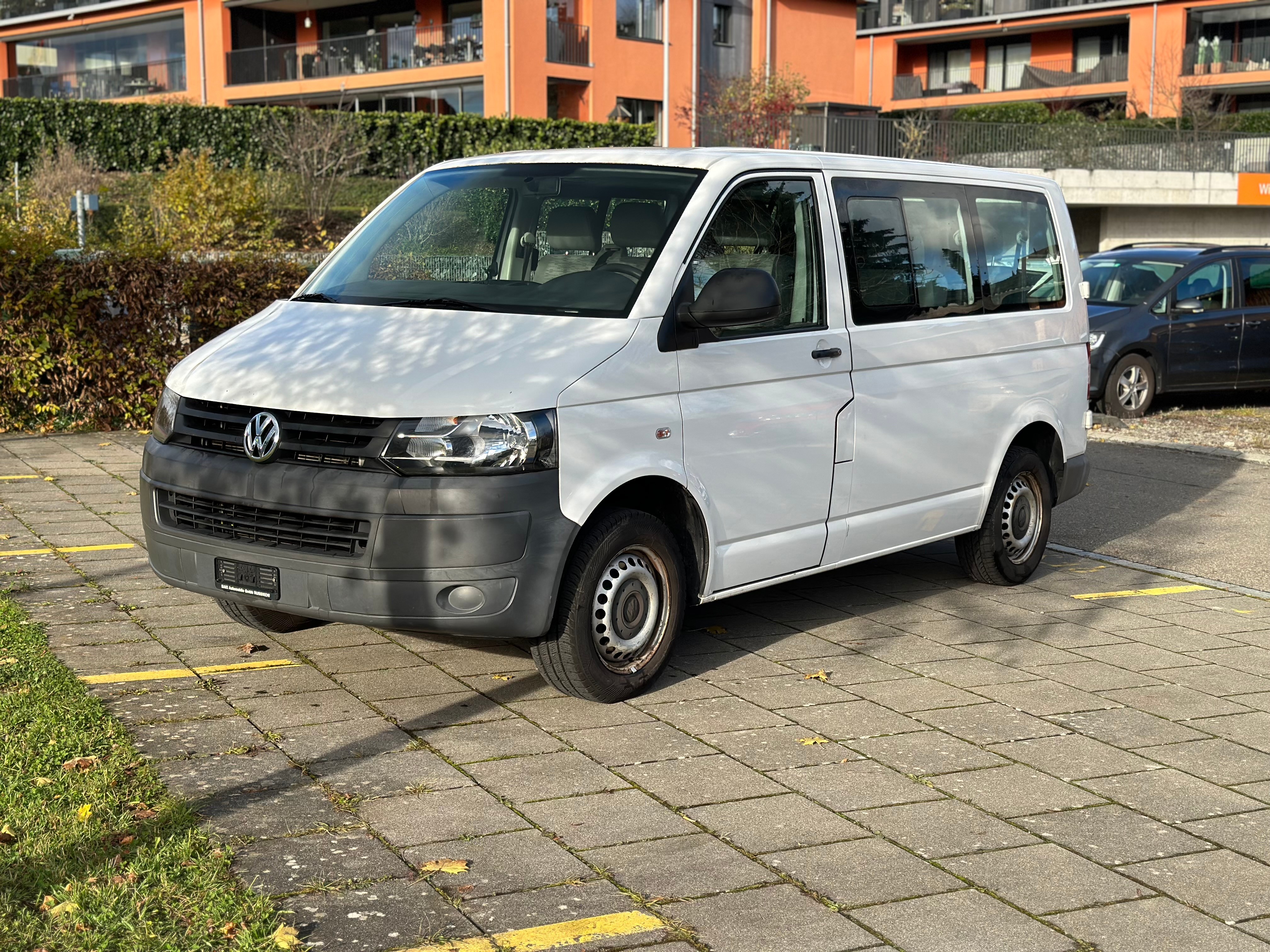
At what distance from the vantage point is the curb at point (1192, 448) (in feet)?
42.9

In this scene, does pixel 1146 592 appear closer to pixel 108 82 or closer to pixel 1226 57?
pixel 108 82

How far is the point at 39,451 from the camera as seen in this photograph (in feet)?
35.9

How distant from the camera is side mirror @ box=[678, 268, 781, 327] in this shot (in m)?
5.80

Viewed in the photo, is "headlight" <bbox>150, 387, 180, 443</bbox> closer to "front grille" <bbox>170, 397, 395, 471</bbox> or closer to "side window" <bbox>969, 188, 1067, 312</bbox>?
"front grille" <bbox>170, 397, 395, 471</bbox>

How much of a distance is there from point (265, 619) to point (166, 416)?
112cm

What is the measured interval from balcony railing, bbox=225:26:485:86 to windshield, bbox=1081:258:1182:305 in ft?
93.6

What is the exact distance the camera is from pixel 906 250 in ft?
23.0

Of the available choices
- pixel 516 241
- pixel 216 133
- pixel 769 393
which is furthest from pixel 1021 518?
pixel 216 133

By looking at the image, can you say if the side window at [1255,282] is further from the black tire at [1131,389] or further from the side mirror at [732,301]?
the side mirror at [732,301]

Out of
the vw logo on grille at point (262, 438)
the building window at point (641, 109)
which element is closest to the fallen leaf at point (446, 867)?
the vw logo on grille at point (262, 438)

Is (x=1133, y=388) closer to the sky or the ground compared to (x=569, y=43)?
closer to the ground

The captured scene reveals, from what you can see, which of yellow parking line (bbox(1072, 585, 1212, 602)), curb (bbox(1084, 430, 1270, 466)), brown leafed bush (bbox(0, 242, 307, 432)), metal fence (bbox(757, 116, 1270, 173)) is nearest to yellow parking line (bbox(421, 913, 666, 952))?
yellow parking line (bbox(1072, 585, 1212, 602))

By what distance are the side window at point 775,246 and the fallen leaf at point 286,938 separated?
3032 millimetres

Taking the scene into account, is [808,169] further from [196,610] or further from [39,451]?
[39,451]
